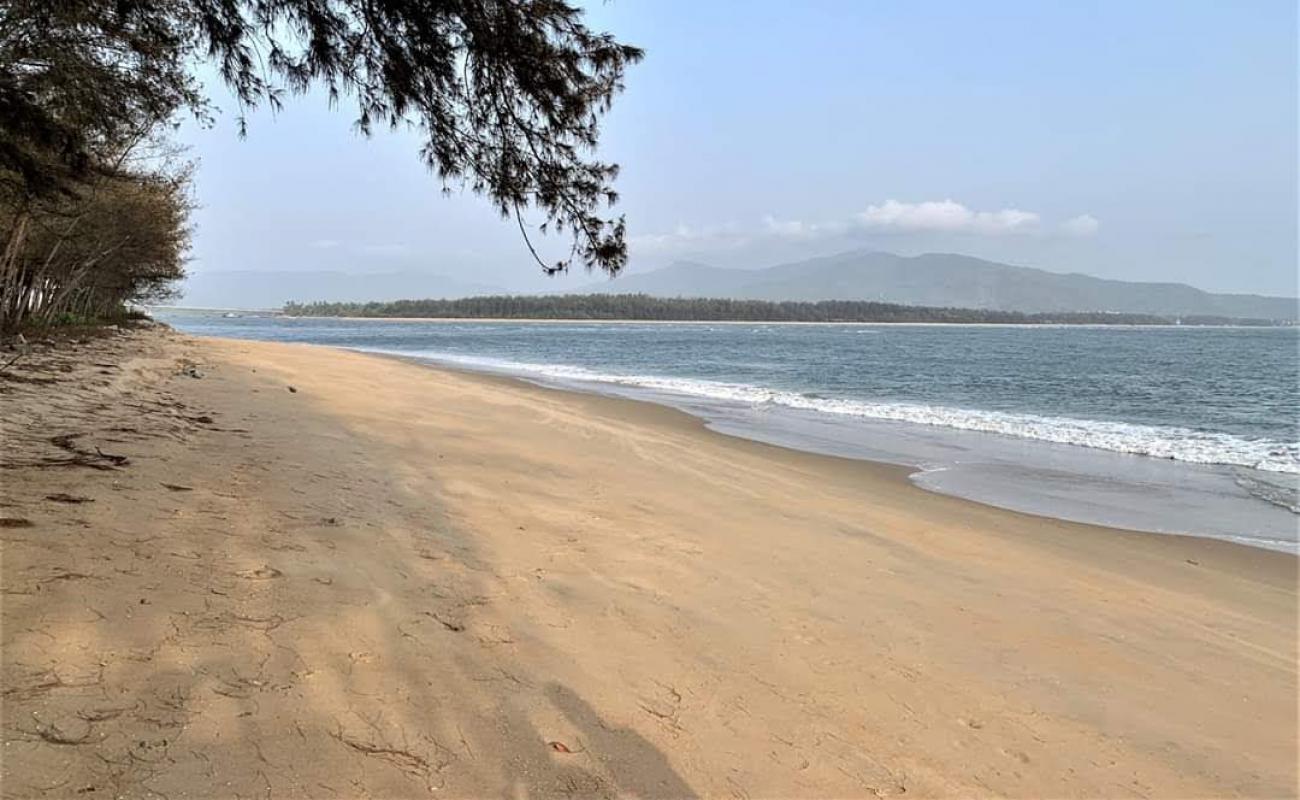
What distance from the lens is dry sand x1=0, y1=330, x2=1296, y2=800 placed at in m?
2.48

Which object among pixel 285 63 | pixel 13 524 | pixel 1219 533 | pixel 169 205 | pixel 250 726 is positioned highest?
pixel 169 205

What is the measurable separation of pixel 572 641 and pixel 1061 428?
14.9m

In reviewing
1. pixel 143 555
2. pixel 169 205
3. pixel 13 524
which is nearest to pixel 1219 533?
pixel 143 555

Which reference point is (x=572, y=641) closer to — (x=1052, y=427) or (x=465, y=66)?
(x=465, y=66)

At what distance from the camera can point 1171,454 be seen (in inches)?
493

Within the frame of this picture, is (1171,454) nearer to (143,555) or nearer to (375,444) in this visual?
(375,444)

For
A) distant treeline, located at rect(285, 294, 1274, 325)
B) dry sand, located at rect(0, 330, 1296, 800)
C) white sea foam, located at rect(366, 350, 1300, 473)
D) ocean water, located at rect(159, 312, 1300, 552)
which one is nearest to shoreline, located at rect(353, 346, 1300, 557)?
ocean water, located at rect(159, 312, 1300, 552)

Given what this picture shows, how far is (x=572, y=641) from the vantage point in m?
3.53

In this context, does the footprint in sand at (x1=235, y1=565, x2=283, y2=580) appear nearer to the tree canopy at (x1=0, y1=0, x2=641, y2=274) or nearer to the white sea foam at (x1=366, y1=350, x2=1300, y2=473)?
the tree canopy at (x1=0, y1=0, x2=641, y2=274)

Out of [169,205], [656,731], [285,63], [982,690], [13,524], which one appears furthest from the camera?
[169,205]

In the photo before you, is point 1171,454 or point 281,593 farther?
point 1171,454

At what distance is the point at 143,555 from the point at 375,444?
4772 millimetres

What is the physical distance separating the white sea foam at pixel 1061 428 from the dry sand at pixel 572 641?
22.4 ft

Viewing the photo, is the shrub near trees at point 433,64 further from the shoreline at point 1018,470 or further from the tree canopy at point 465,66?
the shoreline at point 1018,470
